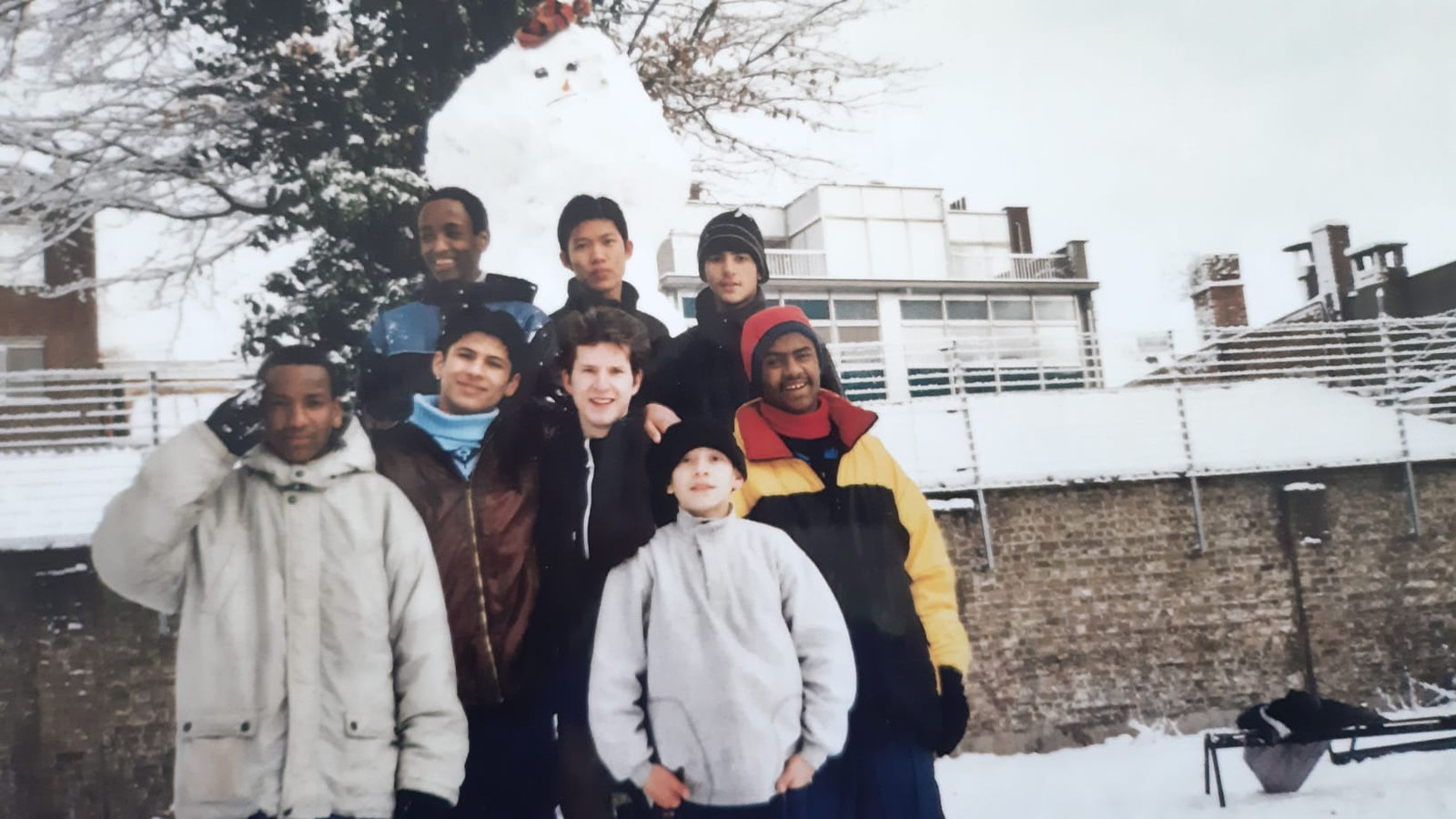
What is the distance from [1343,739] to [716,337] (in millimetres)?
2457

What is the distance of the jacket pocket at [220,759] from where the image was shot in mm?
2623

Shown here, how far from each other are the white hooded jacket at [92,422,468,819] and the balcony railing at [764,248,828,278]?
4.66 feet

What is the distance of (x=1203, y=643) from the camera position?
375 centimetres

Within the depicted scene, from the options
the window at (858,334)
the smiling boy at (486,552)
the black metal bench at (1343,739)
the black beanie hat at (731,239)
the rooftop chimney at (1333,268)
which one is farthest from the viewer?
the rooftop chimney at (1333,268)

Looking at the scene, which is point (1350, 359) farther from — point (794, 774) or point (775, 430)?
point (794, 774)

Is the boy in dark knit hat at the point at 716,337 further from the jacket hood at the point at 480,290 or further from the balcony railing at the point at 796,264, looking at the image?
the jacket hood at the point at 480,290

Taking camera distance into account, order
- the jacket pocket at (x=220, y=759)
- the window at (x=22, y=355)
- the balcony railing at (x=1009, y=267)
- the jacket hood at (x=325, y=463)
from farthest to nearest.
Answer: the balcony railing at (x=1009, y=267) < the window at (x=22, y=355) < the jacket hood at (x=325, y=463) < the jacket pocket at (x=220, y=759)

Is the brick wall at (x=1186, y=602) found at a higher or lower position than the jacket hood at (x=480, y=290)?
lower

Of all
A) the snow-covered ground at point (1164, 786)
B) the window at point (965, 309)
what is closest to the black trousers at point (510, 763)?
the snow-covered ground at point (1164, 786)

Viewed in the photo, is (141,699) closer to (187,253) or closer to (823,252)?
(187,253)

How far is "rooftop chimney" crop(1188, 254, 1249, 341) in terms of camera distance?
3906mm

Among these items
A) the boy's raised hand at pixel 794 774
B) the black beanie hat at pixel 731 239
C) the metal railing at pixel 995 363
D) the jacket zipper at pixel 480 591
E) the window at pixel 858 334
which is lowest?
the boy's raised hand at pixel 794 774

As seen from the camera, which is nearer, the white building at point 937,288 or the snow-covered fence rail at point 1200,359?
the white building at point 937,288

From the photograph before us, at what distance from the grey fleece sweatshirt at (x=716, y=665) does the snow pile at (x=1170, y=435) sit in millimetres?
1184
